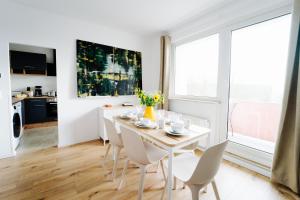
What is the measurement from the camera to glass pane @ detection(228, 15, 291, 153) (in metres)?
2.05

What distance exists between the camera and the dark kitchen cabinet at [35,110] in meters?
4.08

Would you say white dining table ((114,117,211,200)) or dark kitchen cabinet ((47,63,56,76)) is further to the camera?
dark kitchen cabinet ((47,63,56,76))

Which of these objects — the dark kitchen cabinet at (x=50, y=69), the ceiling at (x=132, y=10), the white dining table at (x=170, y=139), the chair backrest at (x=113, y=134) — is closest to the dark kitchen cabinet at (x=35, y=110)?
the dark kitchen cabinet at (x=50, y=69)

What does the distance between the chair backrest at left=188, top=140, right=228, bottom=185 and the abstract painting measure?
264 centimetres

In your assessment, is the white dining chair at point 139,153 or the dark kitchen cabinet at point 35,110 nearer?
the white dining chair at point 139,153

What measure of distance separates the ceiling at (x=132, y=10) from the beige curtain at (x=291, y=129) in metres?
1.12

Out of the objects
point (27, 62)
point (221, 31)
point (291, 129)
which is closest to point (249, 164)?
point (291, 129)

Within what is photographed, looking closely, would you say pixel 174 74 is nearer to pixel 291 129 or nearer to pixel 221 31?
pixel 221 31

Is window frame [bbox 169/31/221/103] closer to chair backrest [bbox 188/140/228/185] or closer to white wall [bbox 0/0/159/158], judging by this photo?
white wall [bbox 0/0/159/158]

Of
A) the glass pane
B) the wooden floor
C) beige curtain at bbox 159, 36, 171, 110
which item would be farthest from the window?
the wooden floor

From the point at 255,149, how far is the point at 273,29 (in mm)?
1734

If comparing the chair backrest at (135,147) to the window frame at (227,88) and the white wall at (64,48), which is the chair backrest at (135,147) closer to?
the window frame at (227,88)

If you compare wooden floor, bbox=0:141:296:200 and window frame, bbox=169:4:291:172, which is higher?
window frame, bbox=169:4:291:172

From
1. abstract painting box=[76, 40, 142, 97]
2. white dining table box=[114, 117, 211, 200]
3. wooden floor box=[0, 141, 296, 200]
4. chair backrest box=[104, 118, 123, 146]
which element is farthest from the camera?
abstract painting box=[76, 40, 142, 97]
